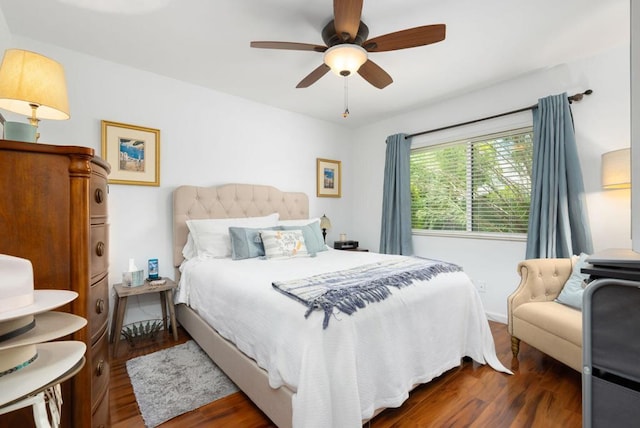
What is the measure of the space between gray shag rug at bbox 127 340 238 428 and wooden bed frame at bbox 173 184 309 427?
0.09m

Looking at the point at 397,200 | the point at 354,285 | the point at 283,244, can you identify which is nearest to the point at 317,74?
the point at 283,244

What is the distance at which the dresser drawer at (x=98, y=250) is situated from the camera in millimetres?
1088

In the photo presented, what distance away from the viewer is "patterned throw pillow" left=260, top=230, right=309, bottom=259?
2732 mm

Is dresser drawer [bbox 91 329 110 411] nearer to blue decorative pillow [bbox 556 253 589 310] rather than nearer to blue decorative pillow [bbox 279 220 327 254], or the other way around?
blue decorative pillow [bbox 279 220 327 254]

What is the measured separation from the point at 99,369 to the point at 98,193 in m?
0.70

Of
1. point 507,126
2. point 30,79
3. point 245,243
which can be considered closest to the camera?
point 30,79

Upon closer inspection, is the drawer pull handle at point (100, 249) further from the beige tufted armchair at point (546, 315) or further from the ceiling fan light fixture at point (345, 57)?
the beige tufted armchair at point (546, 315)

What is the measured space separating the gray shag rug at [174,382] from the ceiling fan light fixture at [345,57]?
92.3 inches

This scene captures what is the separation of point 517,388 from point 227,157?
3354mm

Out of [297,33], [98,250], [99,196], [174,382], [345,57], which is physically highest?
[297,33]

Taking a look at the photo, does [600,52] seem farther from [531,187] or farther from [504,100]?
[531,187]

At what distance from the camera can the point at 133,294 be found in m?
2.38

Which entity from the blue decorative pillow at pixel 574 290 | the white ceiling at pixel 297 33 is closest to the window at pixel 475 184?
the white ceiling at pixel 297 33

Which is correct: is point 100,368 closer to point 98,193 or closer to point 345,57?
point 98,193
